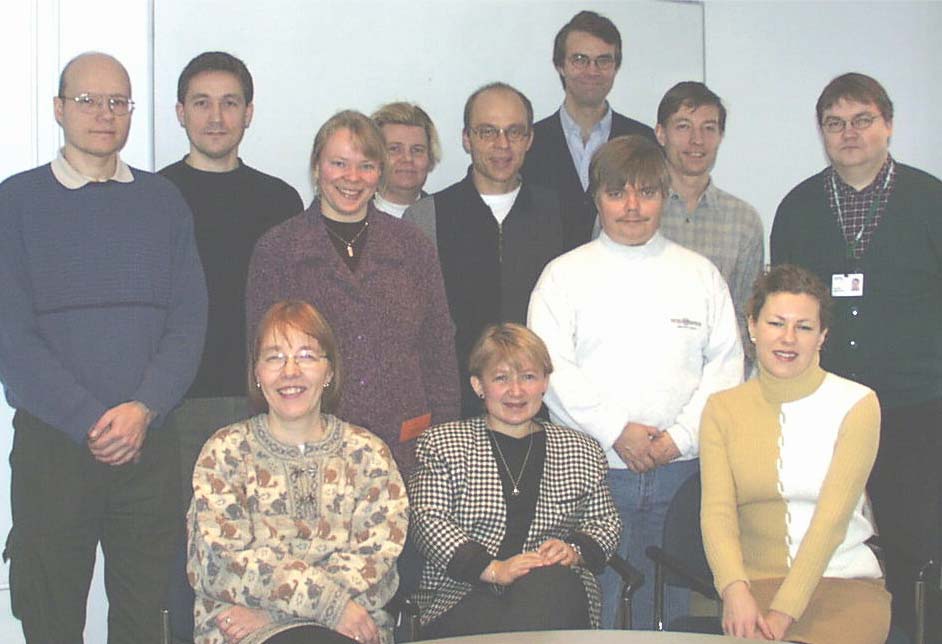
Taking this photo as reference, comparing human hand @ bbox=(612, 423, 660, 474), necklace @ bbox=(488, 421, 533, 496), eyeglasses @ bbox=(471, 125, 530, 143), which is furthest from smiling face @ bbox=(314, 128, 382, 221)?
human hand @ bbox=(612, 423, 660, 474)

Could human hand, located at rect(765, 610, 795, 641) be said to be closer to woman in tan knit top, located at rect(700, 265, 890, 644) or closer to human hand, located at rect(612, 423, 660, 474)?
woman in tan knit top, located at rect(700, 265, 890, 644)

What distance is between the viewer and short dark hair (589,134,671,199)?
3211 millimetres

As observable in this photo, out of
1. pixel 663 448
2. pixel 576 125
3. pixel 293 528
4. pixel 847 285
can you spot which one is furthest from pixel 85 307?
pixel 847 285

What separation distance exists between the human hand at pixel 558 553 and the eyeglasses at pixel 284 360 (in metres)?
0.76

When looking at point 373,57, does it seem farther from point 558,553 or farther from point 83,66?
point 558,553

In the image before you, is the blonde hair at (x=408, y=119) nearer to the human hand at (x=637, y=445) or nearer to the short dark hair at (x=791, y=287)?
the human hand at (x=637, y=445)

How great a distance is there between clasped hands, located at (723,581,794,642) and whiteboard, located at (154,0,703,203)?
230 cm

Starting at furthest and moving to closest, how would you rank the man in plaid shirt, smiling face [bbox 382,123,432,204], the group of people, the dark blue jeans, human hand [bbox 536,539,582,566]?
smiling face [bbox 382,123,432,204] → the man in plaid shirt → the dark blue jeans → human hand [bbox 536,539,582,566] → the group of people

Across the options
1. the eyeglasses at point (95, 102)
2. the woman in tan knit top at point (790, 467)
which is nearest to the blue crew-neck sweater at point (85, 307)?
the eyeglasses at point (95, 102)

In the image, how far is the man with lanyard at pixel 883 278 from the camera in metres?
3.30

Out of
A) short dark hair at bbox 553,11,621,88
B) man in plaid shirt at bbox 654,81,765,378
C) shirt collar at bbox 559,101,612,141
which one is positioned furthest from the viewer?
shirt collar at bbox 559,101,612,141

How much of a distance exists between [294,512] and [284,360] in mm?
369

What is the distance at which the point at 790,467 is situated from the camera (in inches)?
111

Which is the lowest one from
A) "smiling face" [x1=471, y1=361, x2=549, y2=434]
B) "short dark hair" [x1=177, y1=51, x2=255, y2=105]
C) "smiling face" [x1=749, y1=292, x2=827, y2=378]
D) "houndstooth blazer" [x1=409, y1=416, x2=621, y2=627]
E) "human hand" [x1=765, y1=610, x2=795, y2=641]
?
"human hand" [x1=765, y1=610, x2=795, y2=641]
